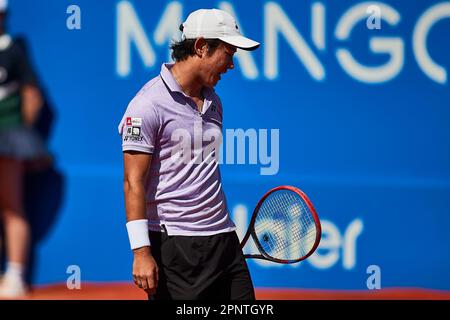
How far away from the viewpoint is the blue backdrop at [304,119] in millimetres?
4793

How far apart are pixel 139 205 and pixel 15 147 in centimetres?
215

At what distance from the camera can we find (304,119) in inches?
192

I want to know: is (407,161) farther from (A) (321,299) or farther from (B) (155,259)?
(B) (155,259)

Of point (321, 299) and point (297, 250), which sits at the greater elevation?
point (297, 250)

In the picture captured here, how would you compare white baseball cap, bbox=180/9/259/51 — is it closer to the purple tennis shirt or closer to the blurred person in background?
the purple tennis shirt

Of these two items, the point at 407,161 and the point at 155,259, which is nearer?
the point at 155,259

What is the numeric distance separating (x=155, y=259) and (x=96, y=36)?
7.14ft

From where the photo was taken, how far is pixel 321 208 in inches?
191

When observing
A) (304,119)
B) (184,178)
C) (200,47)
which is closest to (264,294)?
(304,119)

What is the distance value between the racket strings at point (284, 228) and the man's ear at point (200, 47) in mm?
747

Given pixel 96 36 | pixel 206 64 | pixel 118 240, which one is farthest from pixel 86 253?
pixel 206 64
